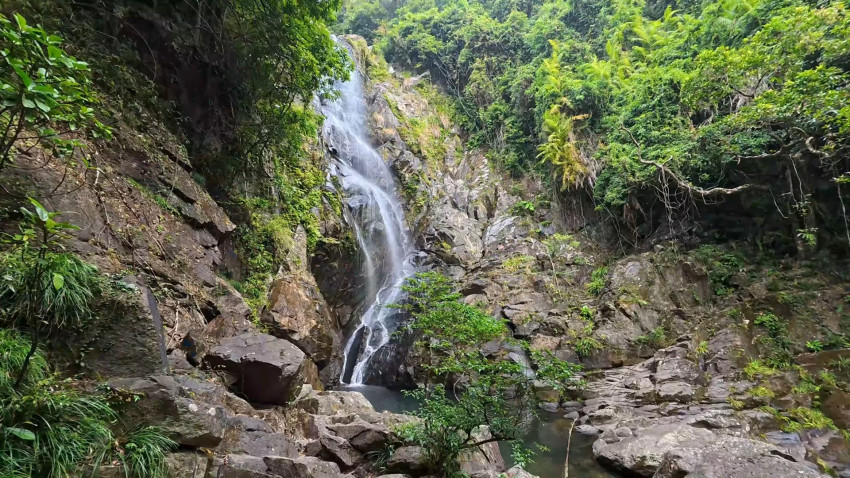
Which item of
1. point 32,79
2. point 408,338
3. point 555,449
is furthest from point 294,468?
point 408,338

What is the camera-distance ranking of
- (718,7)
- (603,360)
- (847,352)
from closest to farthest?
(847,352) → (603,360) → (718,7)

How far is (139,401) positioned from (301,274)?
7.33 meters

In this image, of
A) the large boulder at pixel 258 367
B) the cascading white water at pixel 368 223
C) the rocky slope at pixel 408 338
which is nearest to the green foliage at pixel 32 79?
the rocky slope at pixel 408 338

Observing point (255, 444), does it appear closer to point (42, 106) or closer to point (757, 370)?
point (42, 106)

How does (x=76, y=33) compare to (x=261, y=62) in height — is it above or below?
below

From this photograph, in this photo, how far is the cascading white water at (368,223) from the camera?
47.5 feet

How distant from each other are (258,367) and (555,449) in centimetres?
Answer: 661

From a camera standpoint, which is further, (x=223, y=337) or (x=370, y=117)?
(x=370, y=117)

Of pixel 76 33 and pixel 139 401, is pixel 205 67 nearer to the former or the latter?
pixel 76 33

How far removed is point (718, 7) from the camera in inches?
558

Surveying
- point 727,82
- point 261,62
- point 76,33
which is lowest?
point 76,33

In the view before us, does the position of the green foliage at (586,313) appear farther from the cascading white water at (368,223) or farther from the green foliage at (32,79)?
the green foliage at (32,79)

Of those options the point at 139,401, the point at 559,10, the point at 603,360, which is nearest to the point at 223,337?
the point at 139,401

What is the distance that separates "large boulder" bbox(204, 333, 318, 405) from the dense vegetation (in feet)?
38.3
